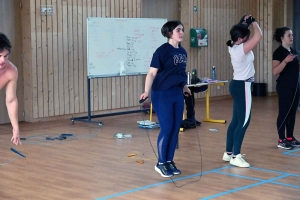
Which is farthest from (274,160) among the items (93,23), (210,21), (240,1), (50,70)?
(240,1)

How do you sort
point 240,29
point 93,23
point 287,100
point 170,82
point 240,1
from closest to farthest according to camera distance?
1. point 170,82
2. point 240,29
3. point 287,100
4. point 93,23
5. point 240,1

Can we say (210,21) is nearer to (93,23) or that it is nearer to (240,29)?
(93,23)

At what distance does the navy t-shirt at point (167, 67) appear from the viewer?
5141 mm

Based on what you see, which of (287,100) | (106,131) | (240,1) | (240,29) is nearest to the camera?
(240,29)

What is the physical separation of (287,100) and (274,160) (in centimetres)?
86

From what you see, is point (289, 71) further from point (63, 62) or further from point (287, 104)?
point (63, 62)

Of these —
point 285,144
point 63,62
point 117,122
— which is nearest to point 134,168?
point 285,144

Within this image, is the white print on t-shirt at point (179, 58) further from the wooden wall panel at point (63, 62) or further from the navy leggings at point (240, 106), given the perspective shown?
the wooden wall panel at point (63, 62)

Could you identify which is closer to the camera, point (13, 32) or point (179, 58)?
point (179, 58)

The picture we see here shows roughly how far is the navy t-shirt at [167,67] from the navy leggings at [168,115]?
7 centimetres

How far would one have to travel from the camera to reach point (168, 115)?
5.16 meters

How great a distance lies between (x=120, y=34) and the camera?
916 cm

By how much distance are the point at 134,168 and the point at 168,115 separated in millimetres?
839

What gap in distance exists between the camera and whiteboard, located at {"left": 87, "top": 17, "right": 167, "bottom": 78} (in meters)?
8.74
